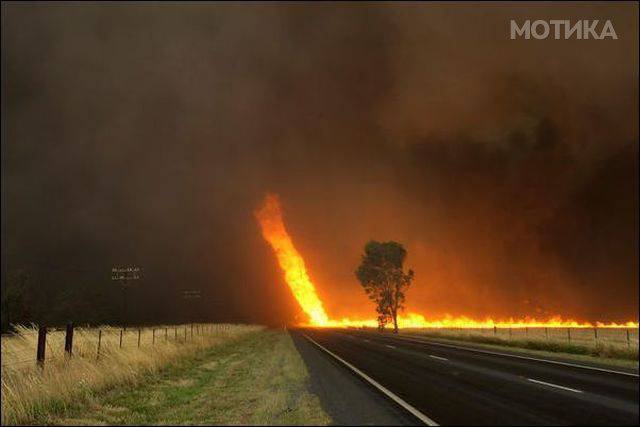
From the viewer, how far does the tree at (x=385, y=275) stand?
252 ft

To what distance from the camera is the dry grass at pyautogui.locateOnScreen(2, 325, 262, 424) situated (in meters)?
11.2

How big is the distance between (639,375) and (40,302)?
454 feet

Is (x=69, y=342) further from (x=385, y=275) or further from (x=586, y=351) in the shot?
(x=385, y=275)

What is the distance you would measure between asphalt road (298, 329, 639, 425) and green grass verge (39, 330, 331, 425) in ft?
9.15

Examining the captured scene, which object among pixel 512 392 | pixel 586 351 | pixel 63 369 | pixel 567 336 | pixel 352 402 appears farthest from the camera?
pixel 567 336

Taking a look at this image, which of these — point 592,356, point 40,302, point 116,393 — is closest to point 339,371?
point 116,393

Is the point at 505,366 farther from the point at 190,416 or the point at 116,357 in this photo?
the point at 116,357

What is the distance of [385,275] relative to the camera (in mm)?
77938

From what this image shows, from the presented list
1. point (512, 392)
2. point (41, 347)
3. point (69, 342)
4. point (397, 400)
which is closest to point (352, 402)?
point (397, 400)

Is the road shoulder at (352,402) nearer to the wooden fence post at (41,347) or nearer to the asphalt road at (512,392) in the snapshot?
the asphalt road at (512,392)

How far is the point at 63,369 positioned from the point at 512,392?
13548mm

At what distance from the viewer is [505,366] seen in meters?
19.1

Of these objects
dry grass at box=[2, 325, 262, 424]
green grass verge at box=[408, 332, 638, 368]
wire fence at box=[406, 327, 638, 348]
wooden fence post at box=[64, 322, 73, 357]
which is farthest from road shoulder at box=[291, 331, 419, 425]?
wire fence at box=[406, 327, 638, 348]

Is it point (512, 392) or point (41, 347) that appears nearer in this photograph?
point (512, 392)
